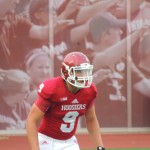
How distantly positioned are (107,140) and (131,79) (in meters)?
1.42

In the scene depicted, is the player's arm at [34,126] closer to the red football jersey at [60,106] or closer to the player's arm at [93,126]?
the red football jersey at [60,106]

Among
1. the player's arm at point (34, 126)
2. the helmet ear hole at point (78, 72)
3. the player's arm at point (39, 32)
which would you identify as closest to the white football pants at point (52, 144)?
the player's arm at point (34, 126)

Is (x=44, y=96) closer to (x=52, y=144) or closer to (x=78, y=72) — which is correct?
(x=78, y=72)

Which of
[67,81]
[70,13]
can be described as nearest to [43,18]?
[70,13]

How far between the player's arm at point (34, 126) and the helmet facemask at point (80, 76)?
366 millimetres

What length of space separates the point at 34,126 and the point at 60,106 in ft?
1.07

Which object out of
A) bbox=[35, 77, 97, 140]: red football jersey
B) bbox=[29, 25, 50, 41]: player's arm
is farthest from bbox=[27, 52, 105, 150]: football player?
bbox=[29, 25, 50, 41]: player's arm

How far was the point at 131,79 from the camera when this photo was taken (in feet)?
31.5

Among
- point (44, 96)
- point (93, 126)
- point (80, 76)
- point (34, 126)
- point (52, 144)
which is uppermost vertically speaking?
point (80, 76)

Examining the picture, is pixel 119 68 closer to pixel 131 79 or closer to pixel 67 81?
pixel 131 79

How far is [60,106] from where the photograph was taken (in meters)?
4.04

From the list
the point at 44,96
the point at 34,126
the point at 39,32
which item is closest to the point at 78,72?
the point at 44,96

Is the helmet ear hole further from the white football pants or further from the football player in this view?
the white football pants

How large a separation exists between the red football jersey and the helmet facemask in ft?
0.51
